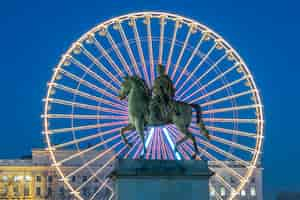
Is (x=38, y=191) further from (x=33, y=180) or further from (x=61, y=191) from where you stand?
(x=61, y=191)

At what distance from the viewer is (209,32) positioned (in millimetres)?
45562

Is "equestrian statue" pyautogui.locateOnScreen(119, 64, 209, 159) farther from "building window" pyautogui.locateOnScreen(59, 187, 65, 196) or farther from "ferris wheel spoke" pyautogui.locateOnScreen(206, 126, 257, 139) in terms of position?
"building window" pyautogui.locateOnScreen(59, 187, 65, 196)

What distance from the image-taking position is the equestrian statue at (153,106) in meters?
27.8

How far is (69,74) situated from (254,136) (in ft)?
37.7

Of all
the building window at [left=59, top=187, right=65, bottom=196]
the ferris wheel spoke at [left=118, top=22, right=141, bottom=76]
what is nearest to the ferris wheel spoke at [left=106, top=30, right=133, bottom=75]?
the ferris wheel spoke at [left=118, top=22, right=141, bottom=76]

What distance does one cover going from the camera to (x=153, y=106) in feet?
91.8

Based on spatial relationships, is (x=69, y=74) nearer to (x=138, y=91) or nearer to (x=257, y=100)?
(x=257, y=100)

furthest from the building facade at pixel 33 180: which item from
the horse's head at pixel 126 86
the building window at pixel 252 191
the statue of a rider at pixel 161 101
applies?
the statue of a rider at pixel 161 101

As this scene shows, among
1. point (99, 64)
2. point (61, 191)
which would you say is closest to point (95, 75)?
point (99, 64)

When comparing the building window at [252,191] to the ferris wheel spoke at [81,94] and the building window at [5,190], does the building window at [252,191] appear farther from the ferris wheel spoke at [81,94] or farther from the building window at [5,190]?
the ferris wheel spoke at [81,94]

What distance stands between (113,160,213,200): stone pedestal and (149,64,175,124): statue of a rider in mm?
1762

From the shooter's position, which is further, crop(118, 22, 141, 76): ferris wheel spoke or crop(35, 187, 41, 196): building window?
crop(35, 187, 41, 196): building window

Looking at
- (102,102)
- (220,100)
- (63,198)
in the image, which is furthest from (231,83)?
(63,198)

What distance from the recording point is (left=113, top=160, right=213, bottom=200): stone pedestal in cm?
2656
